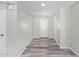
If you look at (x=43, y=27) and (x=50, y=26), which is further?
(x=43, y=27)

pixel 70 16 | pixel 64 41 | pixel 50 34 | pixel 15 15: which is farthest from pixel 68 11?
pixel 50 34

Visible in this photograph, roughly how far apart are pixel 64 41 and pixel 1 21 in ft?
11.0

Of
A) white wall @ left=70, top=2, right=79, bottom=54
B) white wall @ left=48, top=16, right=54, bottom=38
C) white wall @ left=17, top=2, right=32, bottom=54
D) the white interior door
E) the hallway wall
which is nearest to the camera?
the hallway wall

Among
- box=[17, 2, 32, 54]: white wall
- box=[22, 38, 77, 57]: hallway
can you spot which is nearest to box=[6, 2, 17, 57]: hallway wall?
box=[17, 2, 32, 54]: white wall

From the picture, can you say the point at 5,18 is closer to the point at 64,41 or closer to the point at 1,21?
the point at 1,21

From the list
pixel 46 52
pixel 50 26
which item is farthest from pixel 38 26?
Result: pixel 46 52

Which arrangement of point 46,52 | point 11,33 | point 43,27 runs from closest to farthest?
1. point 11,33
2. point 46,52
3. point 43,27

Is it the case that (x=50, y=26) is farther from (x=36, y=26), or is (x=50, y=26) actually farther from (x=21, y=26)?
→ (x=21, y=26)

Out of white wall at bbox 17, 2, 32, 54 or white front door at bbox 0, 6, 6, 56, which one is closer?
white front door at bbox 0, 6, 6, 56

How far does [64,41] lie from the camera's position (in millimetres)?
6250

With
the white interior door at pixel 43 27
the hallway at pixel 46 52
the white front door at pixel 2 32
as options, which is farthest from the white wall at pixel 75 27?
the white interior door at pixel 43 27

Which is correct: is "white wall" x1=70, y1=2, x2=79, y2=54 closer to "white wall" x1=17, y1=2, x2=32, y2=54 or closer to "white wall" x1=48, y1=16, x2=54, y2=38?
"white wall" x1=17, y1=2, x2=32, y2=54

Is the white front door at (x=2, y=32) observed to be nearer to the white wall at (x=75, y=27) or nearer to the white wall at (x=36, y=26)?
the white wall at (x=75, y=27)

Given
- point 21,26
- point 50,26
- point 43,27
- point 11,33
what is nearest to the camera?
point 11,33
